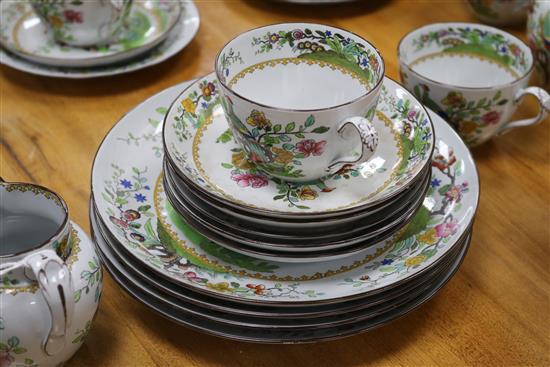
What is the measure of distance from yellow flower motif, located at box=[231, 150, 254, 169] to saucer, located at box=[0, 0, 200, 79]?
0.32m

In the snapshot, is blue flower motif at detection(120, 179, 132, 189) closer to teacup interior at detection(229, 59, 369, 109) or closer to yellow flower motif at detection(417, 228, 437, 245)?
teacup interior at detection(229, 59, 369, 109)

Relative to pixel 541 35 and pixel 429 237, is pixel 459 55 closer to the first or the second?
pixel 541 35

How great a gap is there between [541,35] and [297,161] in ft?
1.50

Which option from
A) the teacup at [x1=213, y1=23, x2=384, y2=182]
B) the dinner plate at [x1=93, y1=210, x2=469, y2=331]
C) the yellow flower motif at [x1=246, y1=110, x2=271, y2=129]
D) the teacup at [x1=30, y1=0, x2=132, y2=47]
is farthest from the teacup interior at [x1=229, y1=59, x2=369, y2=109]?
the teacup at [x1=30, y1=0, x2=132, y2=47]

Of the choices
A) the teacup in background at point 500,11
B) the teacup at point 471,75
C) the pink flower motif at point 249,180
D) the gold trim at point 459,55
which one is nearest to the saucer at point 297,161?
the pink flower motif at point 249,180

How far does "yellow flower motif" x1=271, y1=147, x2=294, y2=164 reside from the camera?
68 centimetres

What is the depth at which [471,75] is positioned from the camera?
1.00 m

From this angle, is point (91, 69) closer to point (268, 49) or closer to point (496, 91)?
point (268, 49)

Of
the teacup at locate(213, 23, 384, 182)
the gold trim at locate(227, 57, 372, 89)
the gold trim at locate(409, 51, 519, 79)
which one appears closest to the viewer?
the teacup at locate(213, 23, 384, 182)

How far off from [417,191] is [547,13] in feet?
1.29

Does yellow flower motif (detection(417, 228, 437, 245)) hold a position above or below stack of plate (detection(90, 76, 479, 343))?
below

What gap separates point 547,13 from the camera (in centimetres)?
95

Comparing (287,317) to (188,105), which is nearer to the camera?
(287,317)

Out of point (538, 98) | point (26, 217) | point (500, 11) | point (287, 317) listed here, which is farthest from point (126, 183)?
point (500, 11)
